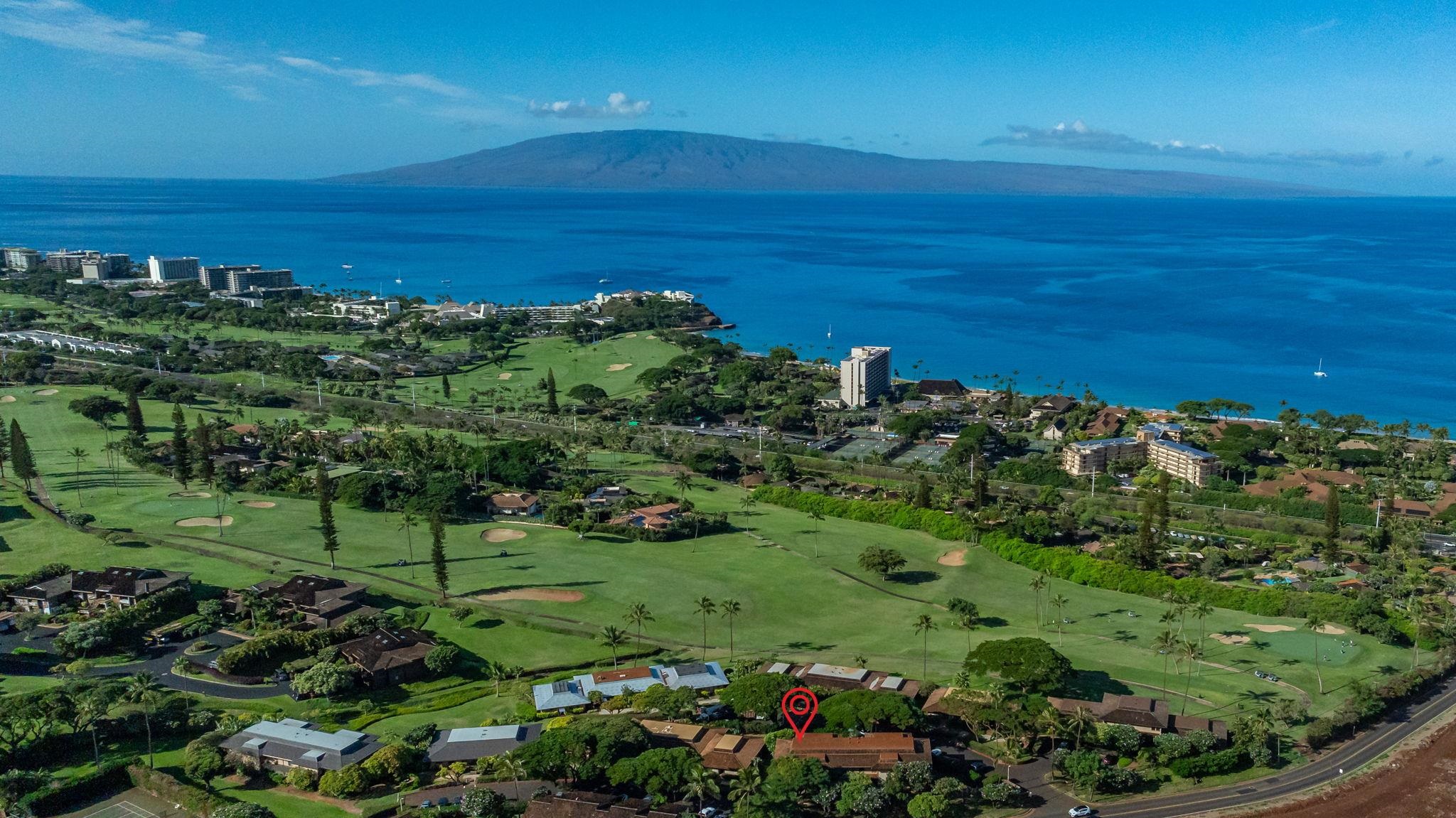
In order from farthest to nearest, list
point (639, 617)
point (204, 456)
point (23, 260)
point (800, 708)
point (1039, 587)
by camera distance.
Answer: point (23, 260), point (204, 456), point (1039, 587), point (639, 617), point (800, 708)

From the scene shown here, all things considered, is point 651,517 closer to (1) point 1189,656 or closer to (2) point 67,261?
(1) point 1189,656

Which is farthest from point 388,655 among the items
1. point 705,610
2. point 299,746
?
point 705,610

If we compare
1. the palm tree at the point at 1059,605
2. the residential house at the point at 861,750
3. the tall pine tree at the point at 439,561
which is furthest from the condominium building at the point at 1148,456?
the tall pine tree at the point at 439,561

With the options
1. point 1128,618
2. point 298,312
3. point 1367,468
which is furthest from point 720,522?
point 298,312

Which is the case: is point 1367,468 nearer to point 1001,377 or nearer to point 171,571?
point 1001,377

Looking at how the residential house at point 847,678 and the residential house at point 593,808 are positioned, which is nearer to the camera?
the residential house at point 593,808

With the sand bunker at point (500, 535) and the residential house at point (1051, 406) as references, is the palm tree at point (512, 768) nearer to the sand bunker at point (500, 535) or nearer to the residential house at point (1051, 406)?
the sand bunker at point (500, 535)
